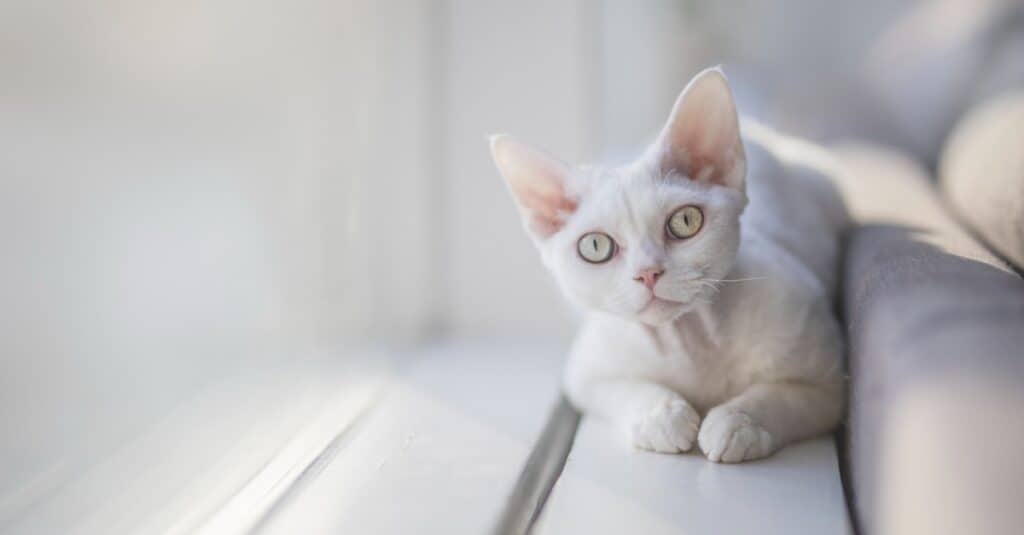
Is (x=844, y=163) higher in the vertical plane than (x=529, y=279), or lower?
higher

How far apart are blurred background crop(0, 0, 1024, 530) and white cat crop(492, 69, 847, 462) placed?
0.34 m

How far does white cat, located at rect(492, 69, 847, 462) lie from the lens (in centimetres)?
99

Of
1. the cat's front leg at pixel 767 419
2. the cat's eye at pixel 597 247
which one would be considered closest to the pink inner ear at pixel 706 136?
the cat's eye at pixel 597 247

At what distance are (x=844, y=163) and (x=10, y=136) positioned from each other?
154cm

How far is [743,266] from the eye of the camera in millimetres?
1117

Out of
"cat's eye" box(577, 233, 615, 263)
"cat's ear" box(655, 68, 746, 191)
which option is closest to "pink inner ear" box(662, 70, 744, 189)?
"cat's ear" box(655, 68, 746, 191)

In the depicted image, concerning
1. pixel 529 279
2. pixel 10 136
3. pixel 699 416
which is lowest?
pixel 529 279

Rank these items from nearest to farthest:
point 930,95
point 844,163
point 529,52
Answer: point 529,52, point 844,163, point 930,95

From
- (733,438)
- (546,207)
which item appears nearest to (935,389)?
(733,438)

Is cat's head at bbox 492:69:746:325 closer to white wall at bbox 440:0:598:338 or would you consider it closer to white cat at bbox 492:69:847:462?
white cat at bbox 492:69:847:462

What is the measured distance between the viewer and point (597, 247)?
40.1 inches

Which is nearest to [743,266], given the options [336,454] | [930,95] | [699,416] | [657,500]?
[699,416]

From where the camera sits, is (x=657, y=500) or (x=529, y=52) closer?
(x=657, y=500)

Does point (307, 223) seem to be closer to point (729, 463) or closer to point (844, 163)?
point (729, 463)
